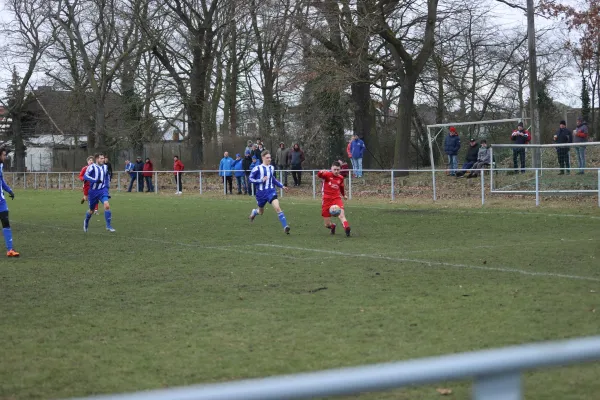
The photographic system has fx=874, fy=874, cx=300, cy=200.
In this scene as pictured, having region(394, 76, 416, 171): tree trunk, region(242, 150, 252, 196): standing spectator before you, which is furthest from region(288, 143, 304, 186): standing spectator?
region(394, 76, 416, 171): tree trunk

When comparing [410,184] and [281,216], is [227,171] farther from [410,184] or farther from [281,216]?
[281,216]

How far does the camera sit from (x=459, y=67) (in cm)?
3728

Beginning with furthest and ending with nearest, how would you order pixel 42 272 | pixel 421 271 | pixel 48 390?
pixel 42 272, pixel 421 271, pixel 48 390

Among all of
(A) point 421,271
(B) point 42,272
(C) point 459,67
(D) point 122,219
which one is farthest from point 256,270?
(C) point 459,67

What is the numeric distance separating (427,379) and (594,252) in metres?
12.5

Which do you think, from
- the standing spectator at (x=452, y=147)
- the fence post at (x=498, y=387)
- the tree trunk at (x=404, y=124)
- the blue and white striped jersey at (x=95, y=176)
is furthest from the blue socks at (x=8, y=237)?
the tree trunk at (x=404, y=124)

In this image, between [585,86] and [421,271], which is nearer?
[421,271]

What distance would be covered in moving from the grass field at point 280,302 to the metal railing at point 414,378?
373 cm

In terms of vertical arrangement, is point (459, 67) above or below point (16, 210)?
above

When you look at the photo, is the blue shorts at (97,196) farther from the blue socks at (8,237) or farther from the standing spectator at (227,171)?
the standing spectator at (227,171)

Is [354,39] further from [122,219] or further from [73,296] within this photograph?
[73,296]

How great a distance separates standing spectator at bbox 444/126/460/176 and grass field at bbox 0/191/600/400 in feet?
32.1

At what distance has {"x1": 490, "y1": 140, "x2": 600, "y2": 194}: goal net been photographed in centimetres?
2386

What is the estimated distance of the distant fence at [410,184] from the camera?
2423 cm
